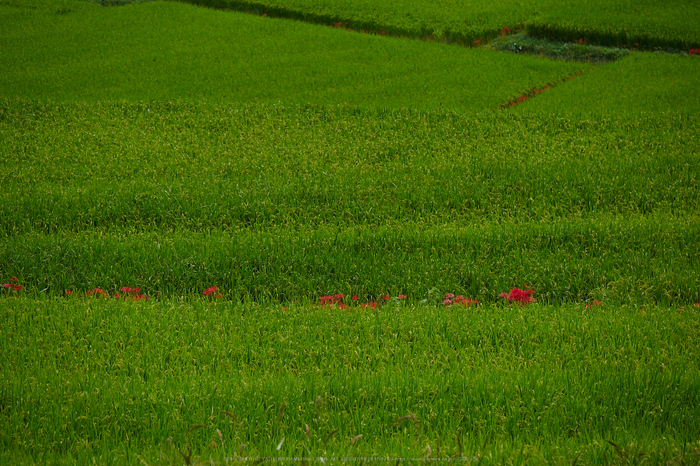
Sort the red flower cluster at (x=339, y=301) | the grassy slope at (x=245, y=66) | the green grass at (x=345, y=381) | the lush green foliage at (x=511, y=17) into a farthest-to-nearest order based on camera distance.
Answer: the lush green foliage at (x=511, y=17)
the grassy slope at (x=245, y=66)
the red flower cluster at (x=339, y=301)
the green grass at (x=345, y=381)

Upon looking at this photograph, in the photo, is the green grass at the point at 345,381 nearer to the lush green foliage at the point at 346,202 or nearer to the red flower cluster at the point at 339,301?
the red flower cluster at the point at 339,301

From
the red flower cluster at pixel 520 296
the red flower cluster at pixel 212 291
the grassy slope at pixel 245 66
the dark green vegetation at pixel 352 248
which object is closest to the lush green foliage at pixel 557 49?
the dark green vegetation at pixel 352 248

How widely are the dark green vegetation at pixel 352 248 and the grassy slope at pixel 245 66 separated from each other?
10cm

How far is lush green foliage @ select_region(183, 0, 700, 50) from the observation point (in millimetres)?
17375

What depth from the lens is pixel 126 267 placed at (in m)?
6.86

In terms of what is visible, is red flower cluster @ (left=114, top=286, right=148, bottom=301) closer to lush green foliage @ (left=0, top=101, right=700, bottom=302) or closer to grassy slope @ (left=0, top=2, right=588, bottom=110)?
lush green foliage @ (left=0, top=101, right=700, bottom=302)

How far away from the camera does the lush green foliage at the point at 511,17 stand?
17.4 m

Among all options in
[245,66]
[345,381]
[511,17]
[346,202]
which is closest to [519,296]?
[345,381]

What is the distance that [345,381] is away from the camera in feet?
12.9

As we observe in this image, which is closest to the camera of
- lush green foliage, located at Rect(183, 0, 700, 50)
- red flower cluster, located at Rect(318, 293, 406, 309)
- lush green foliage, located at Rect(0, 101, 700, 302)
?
red flower cluster, located at Rect(318, 293, 406, 309)

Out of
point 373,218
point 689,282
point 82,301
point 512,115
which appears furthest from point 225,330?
point 512,115

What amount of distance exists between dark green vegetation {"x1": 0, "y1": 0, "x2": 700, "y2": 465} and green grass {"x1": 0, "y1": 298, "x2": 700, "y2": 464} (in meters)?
0.02

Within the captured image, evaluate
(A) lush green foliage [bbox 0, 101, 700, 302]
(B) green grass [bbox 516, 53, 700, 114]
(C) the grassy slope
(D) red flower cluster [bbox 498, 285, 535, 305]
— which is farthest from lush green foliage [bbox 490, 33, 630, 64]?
(D) red flower cluster [bbox 498, 285, 535, 305]

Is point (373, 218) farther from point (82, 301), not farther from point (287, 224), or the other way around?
point (82, 301)
